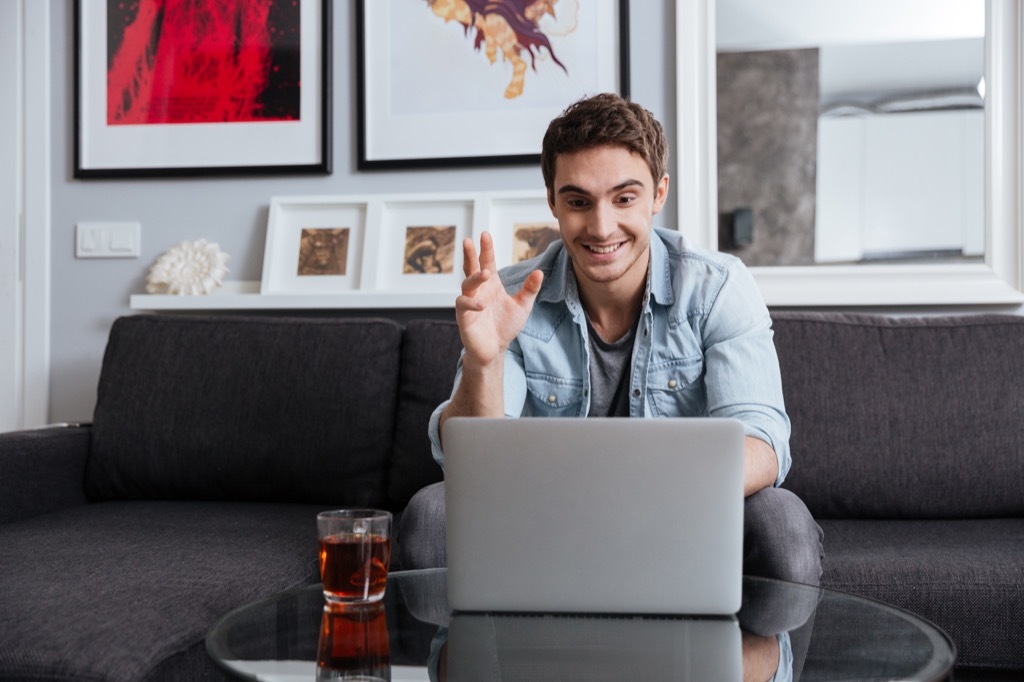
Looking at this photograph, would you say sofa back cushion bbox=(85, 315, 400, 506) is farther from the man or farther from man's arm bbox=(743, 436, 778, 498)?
man's arm bbox=(743, 436, 778, 498)

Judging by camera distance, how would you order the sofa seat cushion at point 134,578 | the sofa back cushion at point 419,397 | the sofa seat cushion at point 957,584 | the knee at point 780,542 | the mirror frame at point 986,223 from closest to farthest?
the sofa seat cushion at point 134,578 < the knee at point 780,542 < the sofa seat cushion at point 957,584 < the sofa back cushion at point 419,397 < the mirror frame at point 986,223

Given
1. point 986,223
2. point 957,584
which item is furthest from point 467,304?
point 986,223

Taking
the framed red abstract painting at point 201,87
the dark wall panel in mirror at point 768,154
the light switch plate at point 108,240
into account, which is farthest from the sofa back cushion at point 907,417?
the light switch plate at point 108,240

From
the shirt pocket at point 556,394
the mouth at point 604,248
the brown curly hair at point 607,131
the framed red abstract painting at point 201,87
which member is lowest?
the shirt pocket at point 556,394

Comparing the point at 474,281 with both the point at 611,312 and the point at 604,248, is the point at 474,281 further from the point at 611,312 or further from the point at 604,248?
the point at 611,312

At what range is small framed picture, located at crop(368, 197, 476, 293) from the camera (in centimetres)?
252

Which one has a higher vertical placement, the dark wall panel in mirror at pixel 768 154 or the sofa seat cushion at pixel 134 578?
the dark wall panel in mirror at pixel 768 154

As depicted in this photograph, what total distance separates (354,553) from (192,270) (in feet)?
5.28

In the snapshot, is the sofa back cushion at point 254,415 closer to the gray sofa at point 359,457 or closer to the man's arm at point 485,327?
the gray sofa at point 359,457

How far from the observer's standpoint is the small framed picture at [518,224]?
248 centimetres

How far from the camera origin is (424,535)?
1.50 m

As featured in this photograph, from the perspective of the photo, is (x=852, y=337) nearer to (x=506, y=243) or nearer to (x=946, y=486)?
(x=946, y=486)

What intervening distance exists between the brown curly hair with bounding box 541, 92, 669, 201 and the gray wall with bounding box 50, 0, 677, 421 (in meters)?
0.74

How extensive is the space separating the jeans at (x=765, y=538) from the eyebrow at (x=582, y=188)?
21.4 inches
